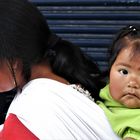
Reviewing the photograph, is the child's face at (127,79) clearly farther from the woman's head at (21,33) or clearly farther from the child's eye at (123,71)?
the woman's head at (21,33)

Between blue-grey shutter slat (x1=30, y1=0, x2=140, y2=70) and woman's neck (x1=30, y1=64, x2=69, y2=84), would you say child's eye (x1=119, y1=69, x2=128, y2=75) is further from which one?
blue-grey shutter slat (x1=30, y1=0, x2=140, y2=70)

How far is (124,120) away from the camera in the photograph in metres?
1.64

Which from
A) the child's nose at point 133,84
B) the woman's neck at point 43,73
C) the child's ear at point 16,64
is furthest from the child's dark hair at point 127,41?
the child's ear at point 16,64

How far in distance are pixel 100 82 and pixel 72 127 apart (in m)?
0.49

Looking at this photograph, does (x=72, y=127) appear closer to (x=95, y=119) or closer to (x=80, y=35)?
(x=95, y=119)

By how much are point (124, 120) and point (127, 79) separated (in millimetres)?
174

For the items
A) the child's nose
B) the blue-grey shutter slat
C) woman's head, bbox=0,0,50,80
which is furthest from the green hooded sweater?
the blue-grey shutter slat

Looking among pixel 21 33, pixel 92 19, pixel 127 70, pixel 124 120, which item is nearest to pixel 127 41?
pixel 127 70

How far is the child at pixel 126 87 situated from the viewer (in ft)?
5.31

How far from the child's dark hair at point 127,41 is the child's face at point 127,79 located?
0.08ft

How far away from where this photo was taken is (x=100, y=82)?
201 centimetres

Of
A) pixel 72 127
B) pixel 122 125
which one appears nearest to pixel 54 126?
pixel 72 127

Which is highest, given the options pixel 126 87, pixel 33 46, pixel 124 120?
pixel 33 46

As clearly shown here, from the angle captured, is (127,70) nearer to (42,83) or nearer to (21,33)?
(42,83)
